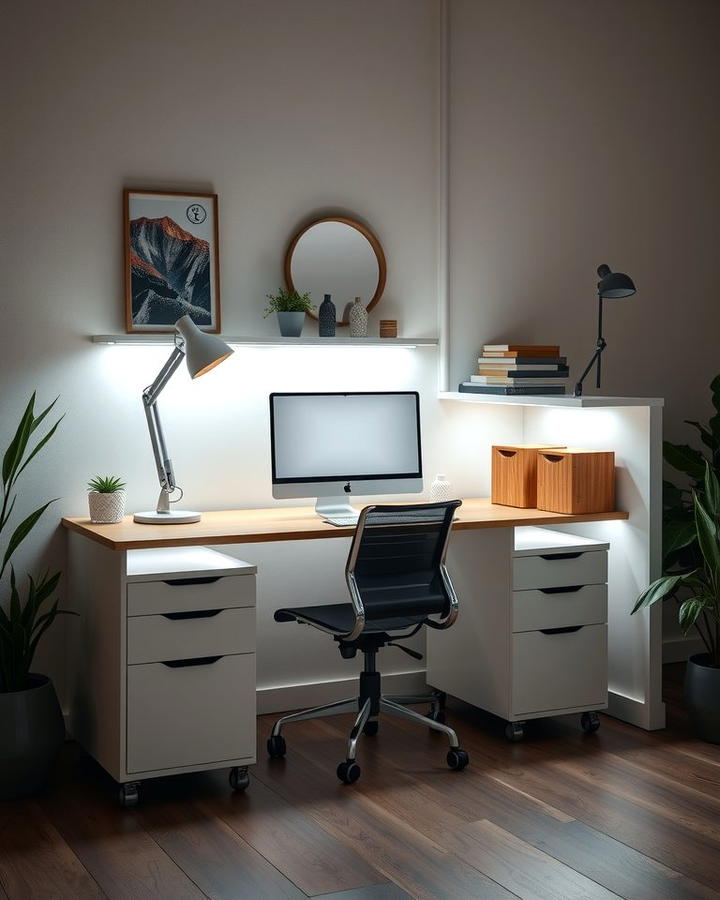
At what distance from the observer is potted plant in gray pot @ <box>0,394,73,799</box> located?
10.9 feet

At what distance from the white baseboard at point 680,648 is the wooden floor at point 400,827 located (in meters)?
1.05

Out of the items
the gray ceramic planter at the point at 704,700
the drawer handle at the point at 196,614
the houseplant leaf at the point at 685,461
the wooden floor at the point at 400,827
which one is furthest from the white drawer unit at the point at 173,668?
the houseplant leaf at the point at 685,461

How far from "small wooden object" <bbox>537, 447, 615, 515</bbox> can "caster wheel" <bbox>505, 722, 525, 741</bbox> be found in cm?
77

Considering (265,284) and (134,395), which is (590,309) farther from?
(134,395)

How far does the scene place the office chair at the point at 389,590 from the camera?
348 centimetres

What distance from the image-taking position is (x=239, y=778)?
3428 millimetres

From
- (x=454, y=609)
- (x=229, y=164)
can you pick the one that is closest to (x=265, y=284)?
(x=229, y=164)

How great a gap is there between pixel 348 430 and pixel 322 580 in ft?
2.08

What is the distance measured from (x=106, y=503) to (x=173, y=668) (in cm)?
65

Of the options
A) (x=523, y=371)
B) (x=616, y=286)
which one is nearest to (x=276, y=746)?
(x=523, y=371)

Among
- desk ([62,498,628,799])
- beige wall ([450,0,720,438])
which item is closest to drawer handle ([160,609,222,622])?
desk ([62,498,628,799])

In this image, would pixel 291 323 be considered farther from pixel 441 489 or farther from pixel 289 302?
pixel 441 489

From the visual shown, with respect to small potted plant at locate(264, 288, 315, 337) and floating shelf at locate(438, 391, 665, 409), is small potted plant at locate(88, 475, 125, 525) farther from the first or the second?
floating shelf at locate(438, 391, 665, 409)

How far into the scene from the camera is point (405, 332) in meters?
4.43
